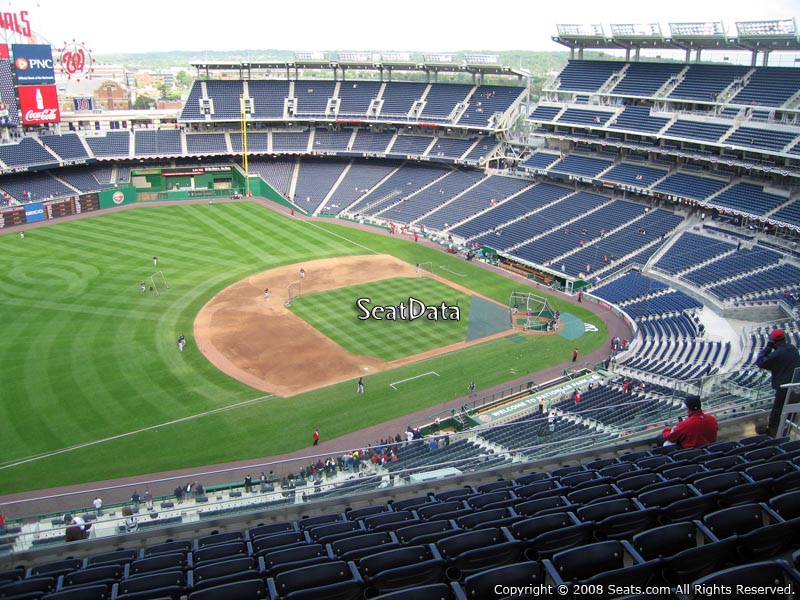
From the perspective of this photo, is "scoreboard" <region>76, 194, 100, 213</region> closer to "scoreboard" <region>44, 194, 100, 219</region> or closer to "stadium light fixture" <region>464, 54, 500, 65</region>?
Answer: "scoreboard" <region>44, 194, 100, 219</region>

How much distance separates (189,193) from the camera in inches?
3029

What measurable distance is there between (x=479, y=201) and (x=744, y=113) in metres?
25.2

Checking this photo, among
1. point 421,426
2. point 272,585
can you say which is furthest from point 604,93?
point 272,585

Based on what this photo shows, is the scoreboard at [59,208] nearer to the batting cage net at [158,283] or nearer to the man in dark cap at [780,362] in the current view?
the batting cage net at [158,283]

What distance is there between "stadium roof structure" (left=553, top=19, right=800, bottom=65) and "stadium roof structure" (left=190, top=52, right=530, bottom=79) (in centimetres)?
983

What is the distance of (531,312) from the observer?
47156mm

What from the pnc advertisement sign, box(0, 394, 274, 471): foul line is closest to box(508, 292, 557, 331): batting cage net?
box(0, 394, 274, 471): foul line

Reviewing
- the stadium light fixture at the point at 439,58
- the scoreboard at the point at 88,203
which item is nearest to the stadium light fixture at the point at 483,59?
the stadium light fixture at the point at 439,58

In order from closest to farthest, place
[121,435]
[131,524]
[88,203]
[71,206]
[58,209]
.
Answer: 1. [131,524]
2. [121,435]
3. [58,209]
4. [71,206]
5. [88,203]

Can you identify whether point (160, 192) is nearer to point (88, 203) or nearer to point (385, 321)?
point (88, 203)

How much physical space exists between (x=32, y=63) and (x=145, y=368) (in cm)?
4620

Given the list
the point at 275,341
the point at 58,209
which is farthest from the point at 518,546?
the point at 58,209

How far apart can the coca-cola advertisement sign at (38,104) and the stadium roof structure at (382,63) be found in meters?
16.9

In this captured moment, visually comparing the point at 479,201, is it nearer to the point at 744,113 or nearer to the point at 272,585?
the point at 744,113
